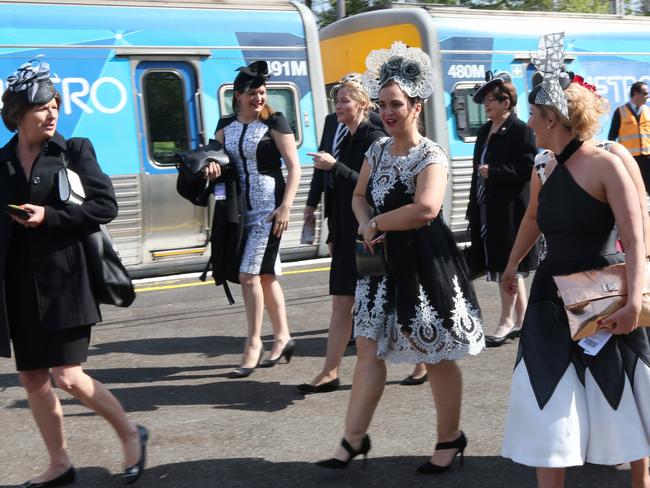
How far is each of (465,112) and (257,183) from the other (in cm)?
642

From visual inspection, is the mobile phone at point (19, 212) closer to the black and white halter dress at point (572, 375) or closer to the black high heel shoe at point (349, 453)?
the black high heel shoe at point (349, 453)

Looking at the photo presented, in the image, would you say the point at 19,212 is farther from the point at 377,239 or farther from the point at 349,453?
the point at 349,453

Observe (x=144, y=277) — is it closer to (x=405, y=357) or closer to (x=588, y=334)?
(x=405, y=357)

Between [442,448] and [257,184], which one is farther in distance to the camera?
[257,184]

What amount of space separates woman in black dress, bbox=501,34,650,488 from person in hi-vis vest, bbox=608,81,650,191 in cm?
922

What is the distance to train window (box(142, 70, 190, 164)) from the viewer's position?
10.3 meters

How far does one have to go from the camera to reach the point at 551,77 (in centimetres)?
377

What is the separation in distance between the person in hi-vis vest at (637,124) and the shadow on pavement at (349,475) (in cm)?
882

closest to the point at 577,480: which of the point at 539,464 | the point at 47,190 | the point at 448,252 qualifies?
the point at 539,464

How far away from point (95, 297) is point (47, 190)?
496 millimetres

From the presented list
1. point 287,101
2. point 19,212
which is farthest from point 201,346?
point 287,101

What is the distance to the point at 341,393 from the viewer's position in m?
5.94

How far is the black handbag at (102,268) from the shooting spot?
4266 millimetres

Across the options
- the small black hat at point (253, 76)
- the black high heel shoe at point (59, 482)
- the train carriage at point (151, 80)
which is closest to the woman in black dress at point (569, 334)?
the black high heel shoe at point (59, 482)
